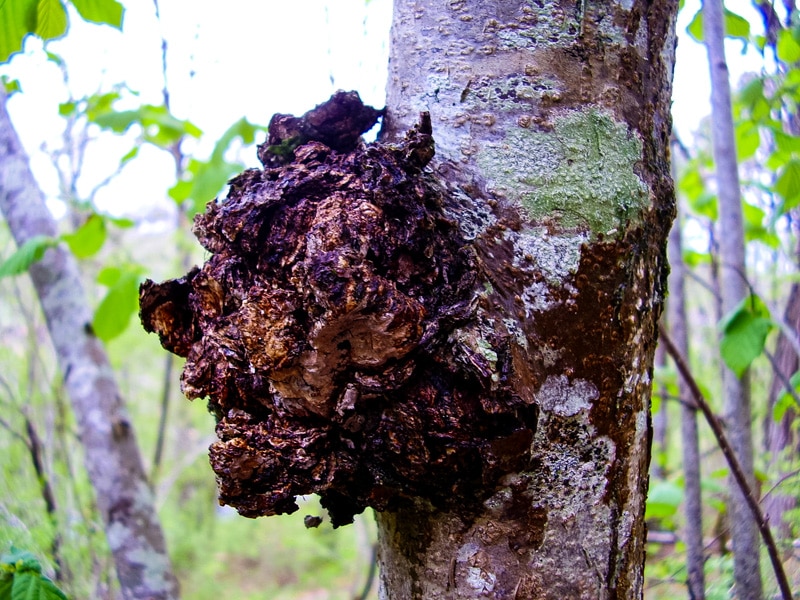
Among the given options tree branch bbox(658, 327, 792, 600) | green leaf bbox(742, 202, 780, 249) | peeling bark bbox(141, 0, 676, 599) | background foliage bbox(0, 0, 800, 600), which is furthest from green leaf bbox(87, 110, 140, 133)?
green leaf bbox(742, 202, 780, 249)

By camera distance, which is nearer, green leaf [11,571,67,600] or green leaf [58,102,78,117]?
green leaf [11,571,67,600]

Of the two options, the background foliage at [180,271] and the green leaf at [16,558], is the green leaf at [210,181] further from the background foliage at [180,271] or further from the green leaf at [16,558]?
the green leaf at [16,558]

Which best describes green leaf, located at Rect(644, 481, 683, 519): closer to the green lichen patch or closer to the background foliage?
the background foliage

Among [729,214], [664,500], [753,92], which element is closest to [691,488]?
[664,500]

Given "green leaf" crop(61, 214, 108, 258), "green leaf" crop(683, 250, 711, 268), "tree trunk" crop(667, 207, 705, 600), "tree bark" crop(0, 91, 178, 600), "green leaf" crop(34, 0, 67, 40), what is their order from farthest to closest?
"green leaf" crop(683, 250, 711, 268) < "green leaf" crop(61, 214, 108, 258) < "tree bark" crop(0, 91, 178, 600) < "tree trunk" crop(667, 207, 705, 600) < "green leaf" crop(34, 0, 67, 40)

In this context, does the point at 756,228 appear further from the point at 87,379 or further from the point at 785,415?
the point at 87,379

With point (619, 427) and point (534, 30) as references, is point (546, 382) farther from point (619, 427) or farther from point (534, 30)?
point (534, 30)

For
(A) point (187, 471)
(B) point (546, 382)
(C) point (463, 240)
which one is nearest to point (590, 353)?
(B) point (546, 382)
